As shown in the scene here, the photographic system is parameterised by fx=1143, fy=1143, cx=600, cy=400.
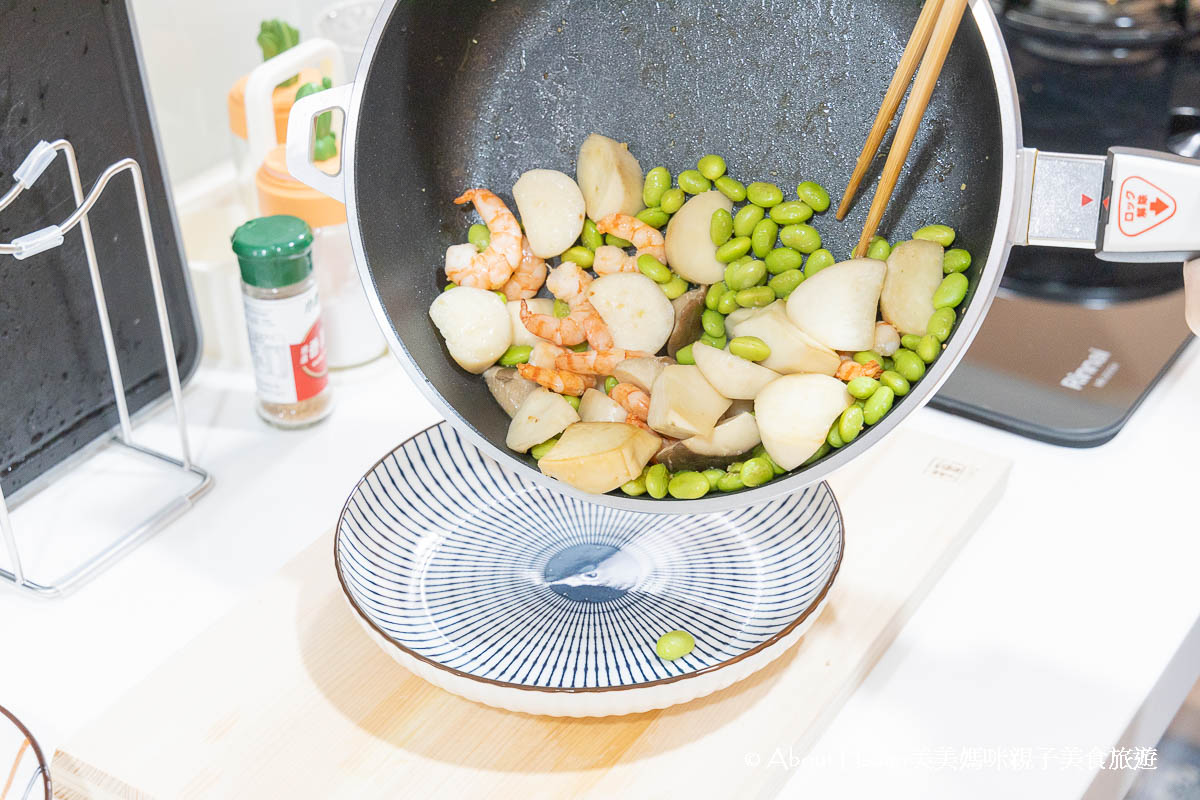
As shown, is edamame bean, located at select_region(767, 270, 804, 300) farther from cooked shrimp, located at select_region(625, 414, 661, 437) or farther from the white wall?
the white wall

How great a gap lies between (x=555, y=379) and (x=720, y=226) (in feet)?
0.55

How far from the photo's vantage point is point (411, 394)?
115 cm

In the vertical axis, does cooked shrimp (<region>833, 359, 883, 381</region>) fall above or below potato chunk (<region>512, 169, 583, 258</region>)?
below

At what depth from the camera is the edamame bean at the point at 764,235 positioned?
822 mm

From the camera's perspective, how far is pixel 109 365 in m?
0.99

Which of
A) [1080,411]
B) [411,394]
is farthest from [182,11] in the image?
[1080,411]

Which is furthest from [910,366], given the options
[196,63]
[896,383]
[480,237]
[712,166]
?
[196,63]

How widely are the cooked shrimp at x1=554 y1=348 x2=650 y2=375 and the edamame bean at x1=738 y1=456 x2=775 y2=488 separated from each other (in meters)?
0.13

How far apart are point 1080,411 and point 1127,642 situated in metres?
0.28

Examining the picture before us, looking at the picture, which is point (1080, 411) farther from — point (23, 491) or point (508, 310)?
point (23, 491)

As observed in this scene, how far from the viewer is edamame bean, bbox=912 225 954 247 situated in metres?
0.73

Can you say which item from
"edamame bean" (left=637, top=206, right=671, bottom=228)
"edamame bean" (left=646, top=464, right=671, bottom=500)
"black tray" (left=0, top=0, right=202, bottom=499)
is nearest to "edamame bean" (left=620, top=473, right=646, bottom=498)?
"edamame bean" (left=646, top=464, right=671, bottom=500)

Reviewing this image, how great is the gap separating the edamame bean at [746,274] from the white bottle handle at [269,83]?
0.48 m

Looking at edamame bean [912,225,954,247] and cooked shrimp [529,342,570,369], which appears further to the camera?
cooked shrimp [529,342,570,369]
